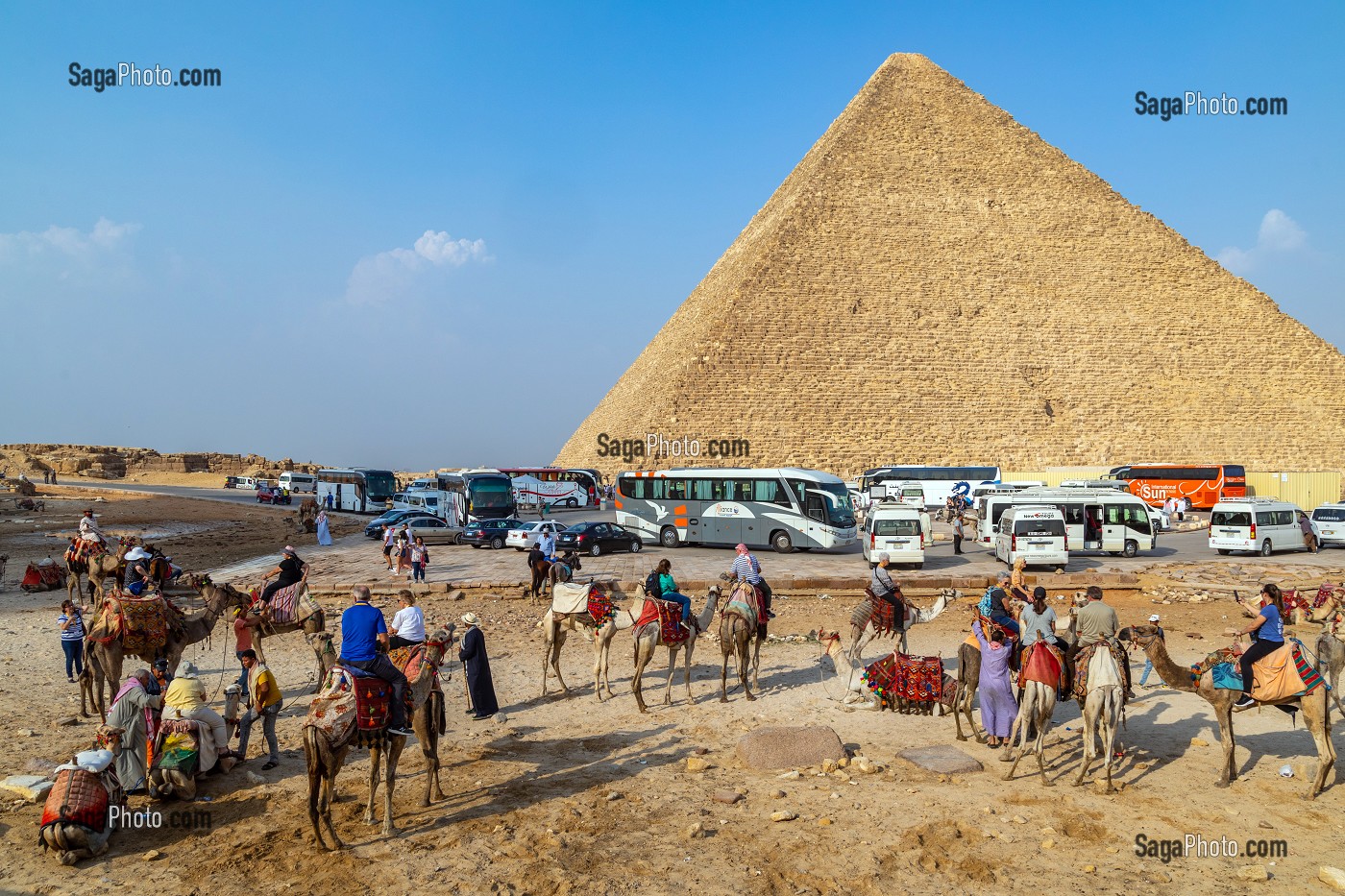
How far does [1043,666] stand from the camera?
27.2ft

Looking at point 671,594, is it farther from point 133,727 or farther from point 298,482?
point 298,482

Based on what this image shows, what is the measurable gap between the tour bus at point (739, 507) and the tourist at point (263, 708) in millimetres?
19308

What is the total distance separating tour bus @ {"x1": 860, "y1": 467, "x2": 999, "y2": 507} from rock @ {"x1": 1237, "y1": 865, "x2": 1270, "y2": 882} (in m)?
40.6

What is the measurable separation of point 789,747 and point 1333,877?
14.6 feet

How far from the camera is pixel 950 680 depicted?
376 inches

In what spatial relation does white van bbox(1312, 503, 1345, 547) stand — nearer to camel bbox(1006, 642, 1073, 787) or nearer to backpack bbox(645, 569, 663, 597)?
camel bbox(1006, 642, 1073, 787)

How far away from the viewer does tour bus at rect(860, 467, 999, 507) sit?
47.7 meters

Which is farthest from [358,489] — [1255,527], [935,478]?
[1255,527]

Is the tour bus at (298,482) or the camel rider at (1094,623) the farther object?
the tour bus at (298,482)

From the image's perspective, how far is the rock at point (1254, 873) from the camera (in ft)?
21.1

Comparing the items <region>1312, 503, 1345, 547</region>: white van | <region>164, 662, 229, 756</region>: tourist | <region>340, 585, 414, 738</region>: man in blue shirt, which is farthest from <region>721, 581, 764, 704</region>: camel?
<region>1312, 503, 1345, 547</region>: white van

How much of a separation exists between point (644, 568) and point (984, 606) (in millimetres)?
13869

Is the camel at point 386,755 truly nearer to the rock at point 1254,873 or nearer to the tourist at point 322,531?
the rock at point 1254,873

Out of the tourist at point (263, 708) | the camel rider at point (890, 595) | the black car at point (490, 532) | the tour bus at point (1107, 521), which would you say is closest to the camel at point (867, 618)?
the camel rider at point (890, 595)
